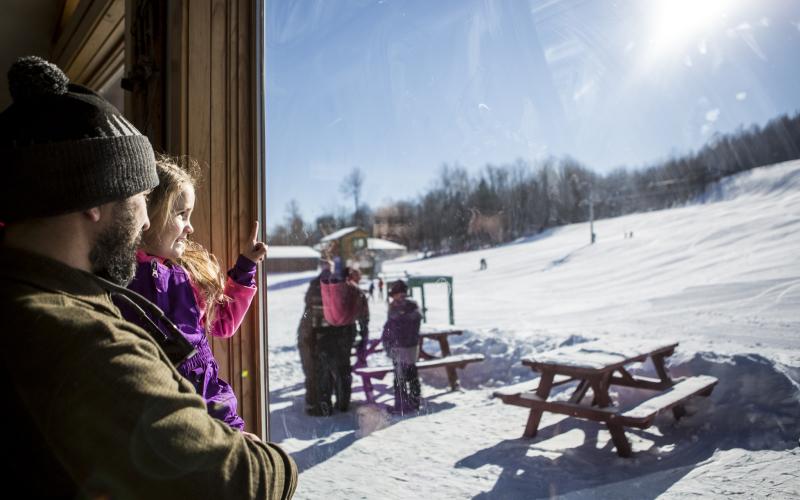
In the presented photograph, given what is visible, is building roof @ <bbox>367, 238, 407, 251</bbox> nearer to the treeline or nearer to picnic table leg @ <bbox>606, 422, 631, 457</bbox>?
the treeline

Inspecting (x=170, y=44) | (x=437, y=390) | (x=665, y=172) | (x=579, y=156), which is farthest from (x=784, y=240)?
(x=170, y=44)

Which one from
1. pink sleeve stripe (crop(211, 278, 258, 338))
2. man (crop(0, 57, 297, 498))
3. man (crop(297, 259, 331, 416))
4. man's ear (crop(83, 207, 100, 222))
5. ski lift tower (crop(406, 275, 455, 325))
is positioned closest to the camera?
man (crop(0, 57, 297, 498))

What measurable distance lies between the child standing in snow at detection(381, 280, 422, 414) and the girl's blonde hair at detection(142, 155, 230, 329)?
1.92 feet

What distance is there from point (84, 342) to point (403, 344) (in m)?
1.37

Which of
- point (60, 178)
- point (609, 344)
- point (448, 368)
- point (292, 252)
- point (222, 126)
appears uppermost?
point (222, 126)

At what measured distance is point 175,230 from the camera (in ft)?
4.08

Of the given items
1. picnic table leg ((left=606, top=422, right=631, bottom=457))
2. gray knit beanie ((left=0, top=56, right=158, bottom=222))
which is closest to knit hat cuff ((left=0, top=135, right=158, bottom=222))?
gray knit beanie ((left=0, top=56, right=158, bottom=222))

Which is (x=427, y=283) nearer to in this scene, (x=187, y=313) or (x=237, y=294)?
(x=237, y=294)

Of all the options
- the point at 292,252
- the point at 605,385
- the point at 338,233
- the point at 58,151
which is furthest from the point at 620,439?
the point at 58,151

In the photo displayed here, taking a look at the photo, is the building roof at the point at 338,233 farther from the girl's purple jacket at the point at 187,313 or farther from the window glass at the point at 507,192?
the girl's purple jacket at the point at 187,313

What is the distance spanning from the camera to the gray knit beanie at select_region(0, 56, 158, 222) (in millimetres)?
666

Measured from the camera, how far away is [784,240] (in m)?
1.08

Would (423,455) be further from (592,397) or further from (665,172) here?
(665,172)

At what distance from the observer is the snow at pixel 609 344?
112cm
